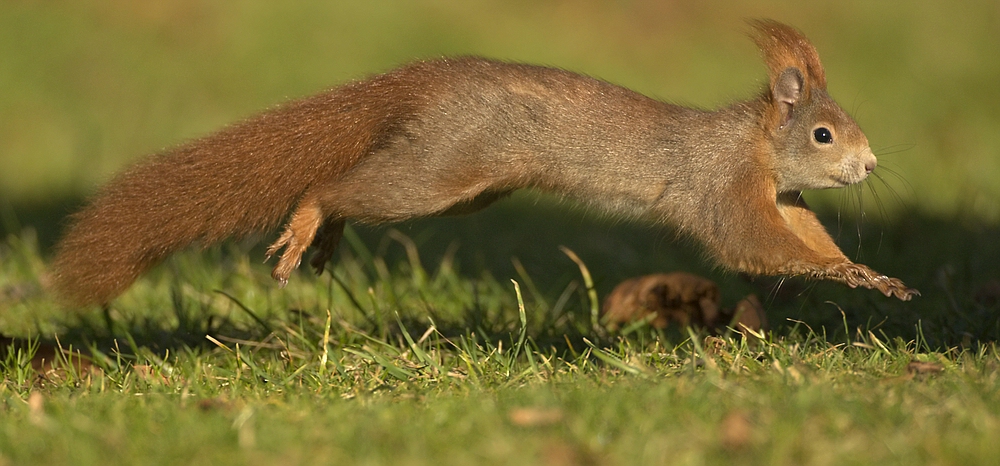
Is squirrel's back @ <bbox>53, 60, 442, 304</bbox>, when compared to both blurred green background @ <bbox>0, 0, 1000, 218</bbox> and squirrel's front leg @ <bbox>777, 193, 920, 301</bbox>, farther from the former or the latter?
blurred green background @ <bbox>0, 0, 1000, 218</bbox>

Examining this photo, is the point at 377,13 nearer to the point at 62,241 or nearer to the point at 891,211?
the point at 891,211

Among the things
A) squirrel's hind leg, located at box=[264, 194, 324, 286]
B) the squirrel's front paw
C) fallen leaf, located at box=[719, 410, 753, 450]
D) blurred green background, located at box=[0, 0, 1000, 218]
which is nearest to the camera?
fallen leaf, located at box=[719, 410, 753, 450]

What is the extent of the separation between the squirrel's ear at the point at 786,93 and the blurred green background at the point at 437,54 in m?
3.34

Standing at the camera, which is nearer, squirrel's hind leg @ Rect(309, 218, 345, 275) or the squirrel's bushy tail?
the squirrel's bushy tail

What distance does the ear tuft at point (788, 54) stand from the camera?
11.8 ft

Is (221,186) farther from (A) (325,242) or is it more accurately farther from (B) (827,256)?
(B) (827,256)

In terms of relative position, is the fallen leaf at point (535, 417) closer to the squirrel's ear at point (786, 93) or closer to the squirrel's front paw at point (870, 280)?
the squirrel's front paw at point (870, 280)

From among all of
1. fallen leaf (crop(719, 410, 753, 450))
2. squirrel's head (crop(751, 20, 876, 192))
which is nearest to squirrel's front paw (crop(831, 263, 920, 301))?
squirrel's head (crop(751, 20, 876, 192))

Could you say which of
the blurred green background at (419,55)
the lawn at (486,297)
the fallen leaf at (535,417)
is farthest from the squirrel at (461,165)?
the blurred green background at (419,55)

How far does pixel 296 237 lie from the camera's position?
343 cm

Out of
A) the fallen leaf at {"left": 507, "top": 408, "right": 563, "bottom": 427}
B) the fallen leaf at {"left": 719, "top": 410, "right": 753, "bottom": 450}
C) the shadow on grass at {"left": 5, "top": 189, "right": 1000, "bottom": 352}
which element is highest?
the fallen leaf at {"left": 719, "top": 410, "right": 753, "bottom": 450}

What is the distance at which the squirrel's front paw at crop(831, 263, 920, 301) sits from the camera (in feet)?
10.3

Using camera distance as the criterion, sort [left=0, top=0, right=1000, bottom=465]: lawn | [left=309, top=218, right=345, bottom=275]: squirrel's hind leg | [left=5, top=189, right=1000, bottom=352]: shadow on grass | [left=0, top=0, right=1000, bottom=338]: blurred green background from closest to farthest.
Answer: [left=0, top=0, right=1000, bottom=465]: lawn < [left=309, top=218, right=345, bottom=275]: squirrel's hind leg < [left=5, top=189, right=1000, bottom=352]: shadow on grass < [left=0, top=0, right=1000, bottom=338]: blurred green background

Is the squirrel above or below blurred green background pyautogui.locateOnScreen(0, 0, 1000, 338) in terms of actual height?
above
